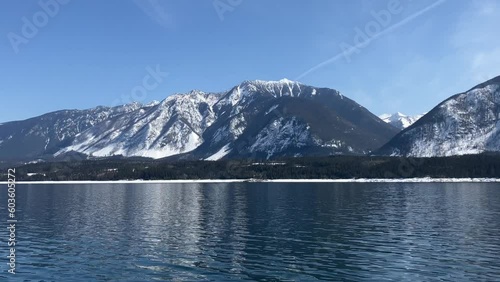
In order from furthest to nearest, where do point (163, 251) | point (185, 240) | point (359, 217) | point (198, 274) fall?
point (359, 217)
point (185, 240)
point (163, 251)
point (198, 274)

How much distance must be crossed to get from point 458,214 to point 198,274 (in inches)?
2939

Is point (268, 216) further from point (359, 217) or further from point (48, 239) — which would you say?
point (48, 239)

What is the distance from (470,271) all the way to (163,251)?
Answer: 38675 mm

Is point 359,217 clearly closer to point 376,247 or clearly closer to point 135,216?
point 376,247

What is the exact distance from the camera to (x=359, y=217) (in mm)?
93938

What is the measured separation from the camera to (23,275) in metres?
46.4

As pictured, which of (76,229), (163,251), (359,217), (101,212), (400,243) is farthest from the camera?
(101,212)

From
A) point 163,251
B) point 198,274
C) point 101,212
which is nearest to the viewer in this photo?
point 198,274

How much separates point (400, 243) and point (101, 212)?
77.1 metres

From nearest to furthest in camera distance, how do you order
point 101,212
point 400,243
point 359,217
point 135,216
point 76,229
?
point 400,243 → point 76,229 → point 359,217 → point 135,216 → point 101,212

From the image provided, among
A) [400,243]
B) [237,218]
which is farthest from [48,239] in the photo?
[400,243]

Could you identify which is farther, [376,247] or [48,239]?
[48,239]

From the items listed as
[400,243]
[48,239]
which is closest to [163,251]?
[48,239]

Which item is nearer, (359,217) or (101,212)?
(359,217)
